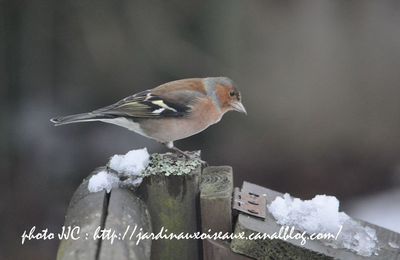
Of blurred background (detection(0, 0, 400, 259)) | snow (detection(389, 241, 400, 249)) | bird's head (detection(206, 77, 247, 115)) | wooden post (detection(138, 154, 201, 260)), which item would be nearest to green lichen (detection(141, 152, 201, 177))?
wooden post (detection(138, 154, 201, 260))

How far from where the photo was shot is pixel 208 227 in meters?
2.44

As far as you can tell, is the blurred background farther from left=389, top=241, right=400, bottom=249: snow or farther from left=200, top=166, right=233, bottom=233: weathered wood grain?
left=200, top=166, right=233, bottom=233: weathered wood grain

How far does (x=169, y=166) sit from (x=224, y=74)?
500 cm

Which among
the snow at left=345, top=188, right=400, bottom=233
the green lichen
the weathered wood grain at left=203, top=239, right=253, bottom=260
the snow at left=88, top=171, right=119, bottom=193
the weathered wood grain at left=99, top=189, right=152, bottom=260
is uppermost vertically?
the green lichen

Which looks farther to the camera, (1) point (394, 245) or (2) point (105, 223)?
(1) point (394, 245)

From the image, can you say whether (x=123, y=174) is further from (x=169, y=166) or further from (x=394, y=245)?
(x=394, y=245)

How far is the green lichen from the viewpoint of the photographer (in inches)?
98.4

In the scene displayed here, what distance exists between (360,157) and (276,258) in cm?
627

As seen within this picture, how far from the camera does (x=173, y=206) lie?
2484mm

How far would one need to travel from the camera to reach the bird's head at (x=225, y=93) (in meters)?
3.81

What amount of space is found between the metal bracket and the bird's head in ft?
3.89

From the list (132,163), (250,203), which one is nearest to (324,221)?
(250,203)

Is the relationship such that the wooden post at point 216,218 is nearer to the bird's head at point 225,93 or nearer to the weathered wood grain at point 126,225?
the weathered wood grain at point 126,225

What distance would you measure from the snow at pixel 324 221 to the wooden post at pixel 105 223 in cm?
54
